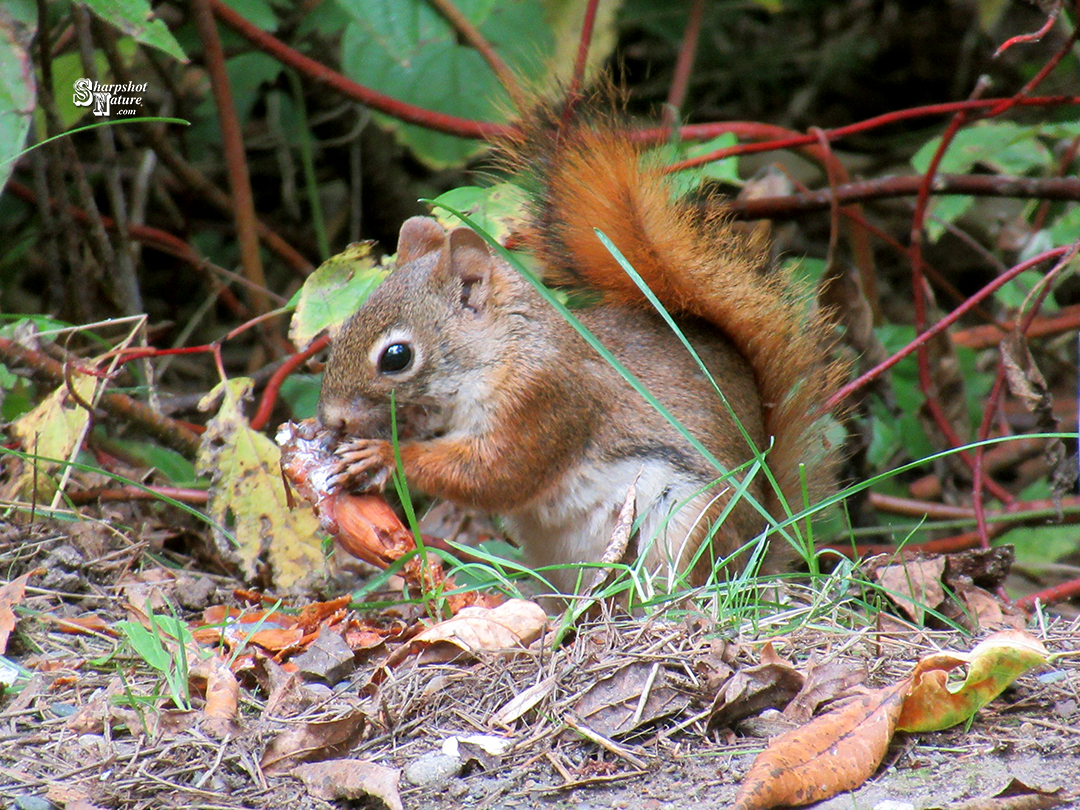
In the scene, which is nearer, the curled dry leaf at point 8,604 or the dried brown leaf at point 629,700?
the dried brown leaf at point 629,700

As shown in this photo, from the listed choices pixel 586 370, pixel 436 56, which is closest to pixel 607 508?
pixel 586 370

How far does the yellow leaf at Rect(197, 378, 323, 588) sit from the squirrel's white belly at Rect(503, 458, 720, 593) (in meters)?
0.43

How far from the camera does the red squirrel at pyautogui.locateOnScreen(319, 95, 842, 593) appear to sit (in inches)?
83.4

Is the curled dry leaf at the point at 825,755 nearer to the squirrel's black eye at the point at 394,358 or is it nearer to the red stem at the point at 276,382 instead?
the squirrel's black eye at the point at 394,358

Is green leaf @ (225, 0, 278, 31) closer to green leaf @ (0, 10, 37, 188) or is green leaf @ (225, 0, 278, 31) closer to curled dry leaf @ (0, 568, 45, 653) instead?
green leaf @ (0, 10, 37, 188)

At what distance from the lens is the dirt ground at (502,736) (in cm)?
129

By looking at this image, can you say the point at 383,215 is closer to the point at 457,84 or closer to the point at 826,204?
the point at 457,84

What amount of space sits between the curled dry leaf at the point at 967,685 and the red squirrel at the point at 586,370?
71cm

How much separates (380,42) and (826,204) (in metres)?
1.22

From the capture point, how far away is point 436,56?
114 inches

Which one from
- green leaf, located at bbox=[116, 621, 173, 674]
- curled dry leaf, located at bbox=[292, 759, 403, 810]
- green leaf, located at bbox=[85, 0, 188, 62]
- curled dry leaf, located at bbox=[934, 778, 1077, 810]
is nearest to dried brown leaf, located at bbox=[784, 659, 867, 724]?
curled dry leaf, located at bbox=[934, 778, 1077, 810]

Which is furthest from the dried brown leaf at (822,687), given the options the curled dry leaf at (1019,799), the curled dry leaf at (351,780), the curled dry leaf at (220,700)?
the curled dry leaf at (220,700)

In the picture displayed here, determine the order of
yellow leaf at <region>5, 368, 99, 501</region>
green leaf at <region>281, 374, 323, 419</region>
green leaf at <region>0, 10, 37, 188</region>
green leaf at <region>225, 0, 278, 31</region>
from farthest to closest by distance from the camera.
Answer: green leaf at <region>225, 0, 278, 31</region>, green leaf at <region>281, 374, 323, 419</region>, yellow leaf at <region>5, 368, 99, 501</region>, green leaf at <region>0, 10, 37, 188</region>

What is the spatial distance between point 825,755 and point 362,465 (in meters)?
1.04
